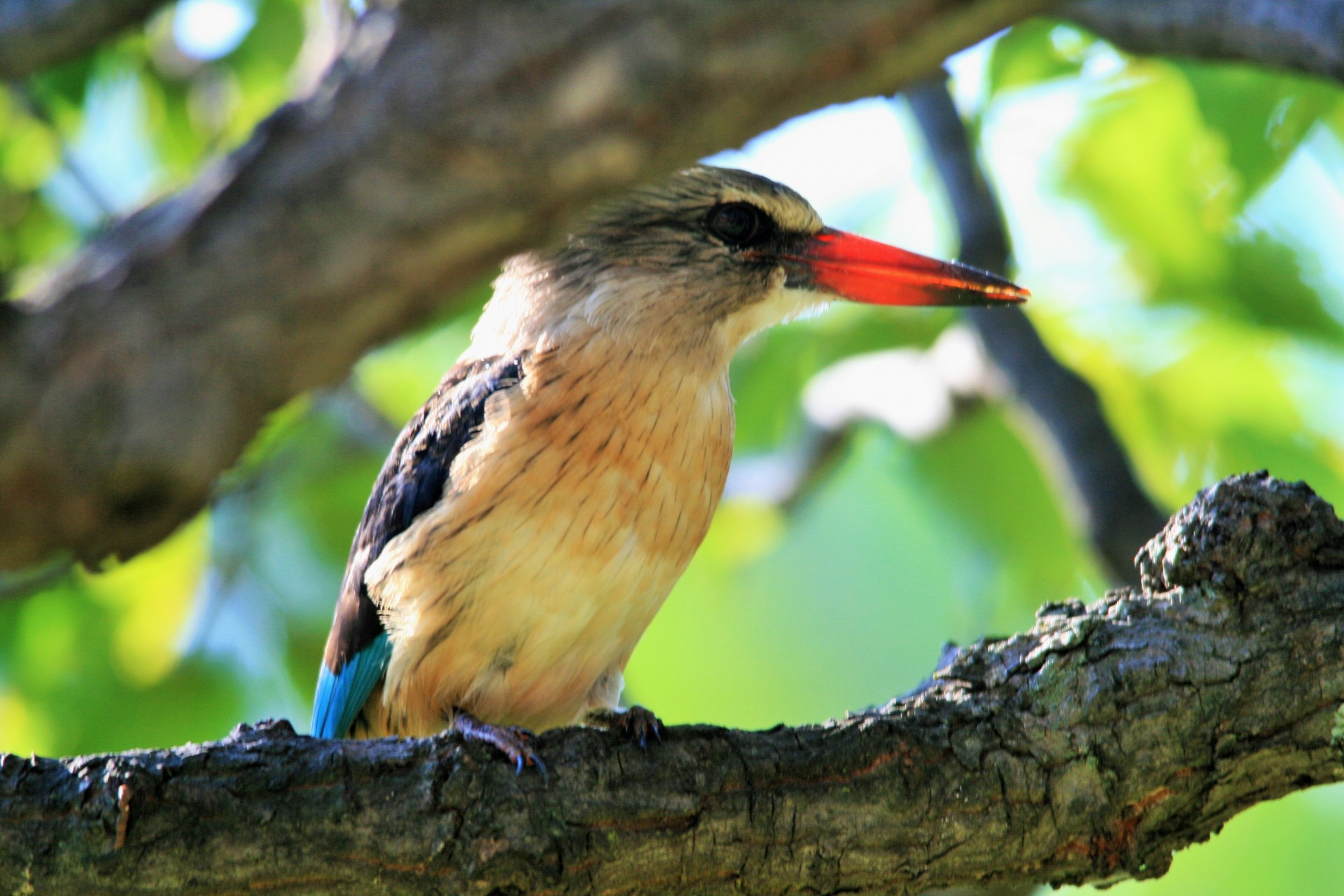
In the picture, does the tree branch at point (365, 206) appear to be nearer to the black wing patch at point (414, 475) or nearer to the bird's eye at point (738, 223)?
the black wing patch at point (414, 475)

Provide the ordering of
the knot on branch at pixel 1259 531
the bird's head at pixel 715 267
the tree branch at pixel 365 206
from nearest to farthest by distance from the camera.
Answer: the tree branch at pixel 365 206
the knot on branch at pixel 1259 531
the bird's head at pixel 715 267

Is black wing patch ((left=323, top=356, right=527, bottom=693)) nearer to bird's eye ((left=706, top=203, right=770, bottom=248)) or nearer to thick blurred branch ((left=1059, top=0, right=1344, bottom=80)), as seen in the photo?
bird's eye ((left=706, top=203, right=770, bottom=248))

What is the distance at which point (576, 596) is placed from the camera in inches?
140

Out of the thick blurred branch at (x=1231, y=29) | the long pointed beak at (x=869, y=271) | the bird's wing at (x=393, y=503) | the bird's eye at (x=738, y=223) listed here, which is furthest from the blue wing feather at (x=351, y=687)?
the thick blurred branch at (x=1231, y=29)

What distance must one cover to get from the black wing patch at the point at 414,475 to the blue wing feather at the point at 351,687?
26mm

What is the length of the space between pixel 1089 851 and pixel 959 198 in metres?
3.11

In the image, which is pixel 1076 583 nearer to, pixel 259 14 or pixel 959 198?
pixel 959 198

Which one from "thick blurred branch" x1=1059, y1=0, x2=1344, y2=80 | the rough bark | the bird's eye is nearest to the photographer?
the rough bark

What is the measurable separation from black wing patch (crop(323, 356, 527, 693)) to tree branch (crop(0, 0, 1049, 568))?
245 cm

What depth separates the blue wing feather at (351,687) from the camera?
3.79 m

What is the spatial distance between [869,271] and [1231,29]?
1277 mm

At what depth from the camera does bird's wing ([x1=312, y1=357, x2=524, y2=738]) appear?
3.77 metres

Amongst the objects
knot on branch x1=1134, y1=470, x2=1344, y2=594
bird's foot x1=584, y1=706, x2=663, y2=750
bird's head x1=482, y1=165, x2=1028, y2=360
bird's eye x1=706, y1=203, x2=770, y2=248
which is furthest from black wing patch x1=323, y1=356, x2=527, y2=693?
knot on branch x1=1134, y1=470, x2=1344, y2=594

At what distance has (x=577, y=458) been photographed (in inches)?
141
